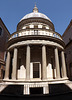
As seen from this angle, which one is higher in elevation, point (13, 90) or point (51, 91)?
point (13, 90)

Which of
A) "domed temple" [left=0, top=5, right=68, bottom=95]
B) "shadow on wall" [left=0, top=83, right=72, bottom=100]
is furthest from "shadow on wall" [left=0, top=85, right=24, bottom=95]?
"domed temple" [left=0, top=5, right=68, bottom=95]

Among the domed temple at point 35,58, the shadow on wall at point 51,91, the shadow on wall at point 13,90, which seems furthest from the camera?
the domed temple at point 35,58

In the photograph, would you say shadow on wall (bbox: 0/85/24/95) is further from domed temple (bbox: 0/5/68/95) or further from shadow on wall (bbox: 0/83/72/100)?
domed temple (bbox: 0/5/68/95)

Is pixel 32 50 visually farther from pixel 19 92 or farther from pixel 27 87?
pixel 19 92

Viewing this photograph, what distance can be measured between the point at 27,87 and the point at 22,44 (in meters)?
6.92

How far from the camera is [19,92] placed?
923 centimetres

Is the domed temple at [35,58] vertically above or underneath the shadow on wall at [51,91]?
above

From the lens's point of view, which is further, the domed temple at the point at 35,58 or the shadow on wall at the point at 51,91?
the domed temple at the point at 35,58

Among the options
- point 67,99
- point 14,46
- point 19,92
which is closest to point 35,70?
point 14,46

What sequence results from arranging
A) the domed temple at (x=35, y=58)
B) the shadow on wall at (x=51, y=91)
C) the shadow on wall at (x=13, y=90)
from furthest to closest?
the domed temple at (x=35, y=58) < the shadow on wall at (x=13, y=90) < the shadow on wall at (x=51, y=91)

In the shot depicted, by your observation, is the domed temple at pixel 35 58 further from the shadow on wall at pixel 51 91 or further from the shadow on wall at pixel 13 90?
the shadow on wall at pixel 13 90

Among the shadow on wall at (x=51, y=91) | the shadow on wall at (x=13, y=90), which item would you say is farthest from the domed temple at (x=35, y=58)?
the shadow on wall at (x=13, y=90)

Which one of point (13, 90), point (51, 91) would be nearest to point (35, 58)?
point (51, 91)

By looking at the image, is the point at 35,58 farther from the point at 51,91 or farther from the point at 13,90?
the point at 13,90
